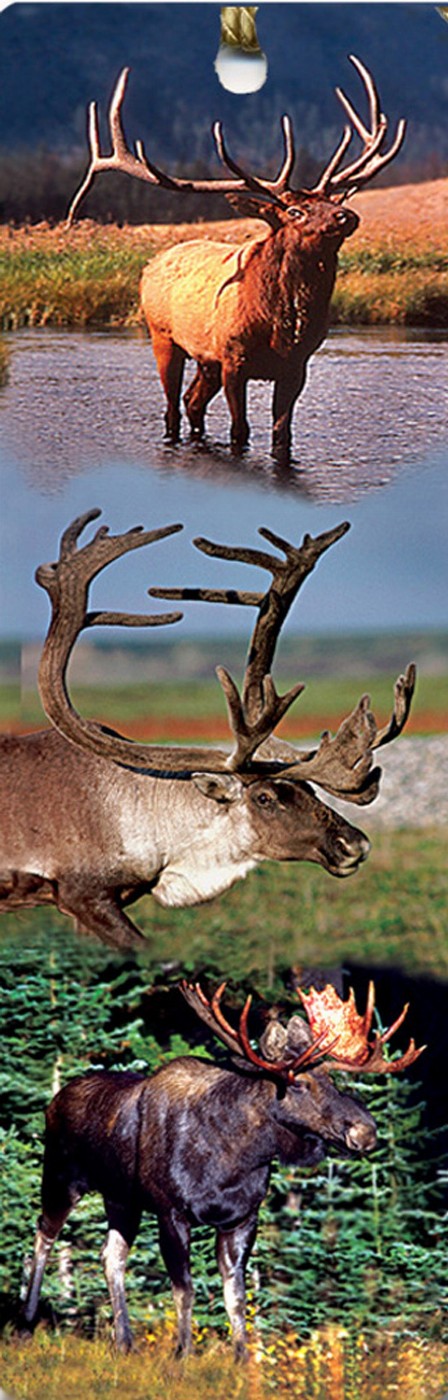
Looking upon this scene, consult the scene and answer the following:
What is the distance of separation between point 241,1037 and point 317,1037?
0.40ft

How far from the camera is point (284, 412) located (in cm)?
266

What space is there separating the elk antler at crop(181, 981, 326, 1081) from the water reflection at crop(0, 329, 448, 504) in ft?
2.47

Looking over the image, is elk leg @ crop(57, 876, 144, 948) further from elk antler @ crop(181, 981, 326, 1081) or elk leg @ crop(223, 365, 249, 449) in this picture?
elk leg @ crop(223, 365, 249, 449)

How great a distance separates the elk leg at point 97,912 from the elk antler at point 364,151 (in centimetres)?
109

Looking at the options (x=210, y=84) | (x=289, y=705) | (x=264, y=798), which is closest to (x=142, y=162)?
(x=210, y=84)

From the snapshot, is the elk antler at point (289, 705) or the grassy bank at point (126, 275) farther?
the grassy bank at point (126, 275)

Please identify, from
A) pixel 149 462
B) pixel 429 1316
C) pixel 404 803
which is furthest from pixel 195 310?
pixel 429 1316

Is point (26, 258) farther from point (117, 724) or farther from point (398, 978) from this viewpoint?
point (398, 978)

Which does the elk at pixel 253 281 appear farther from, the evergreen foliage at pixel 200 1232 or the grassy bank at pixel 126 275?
the evergreen foliage at pixel 200 1232

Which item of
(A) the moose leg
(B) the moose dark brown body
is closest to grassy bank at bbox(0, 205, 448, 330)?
(B) the moose dark brown body

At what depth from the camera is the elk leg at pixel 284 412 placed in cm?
265

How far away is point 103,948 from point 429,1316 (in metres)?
0.73

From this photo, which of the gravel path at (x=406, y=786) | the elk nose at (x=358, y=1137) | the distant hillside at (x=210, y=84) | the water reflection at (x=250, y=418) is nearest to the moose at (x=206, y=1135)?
the elk nose at (x=358, y=1137)

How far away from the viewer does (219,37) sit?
104 inches
